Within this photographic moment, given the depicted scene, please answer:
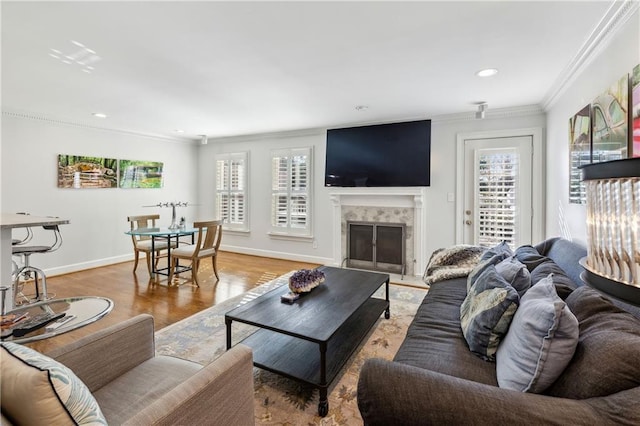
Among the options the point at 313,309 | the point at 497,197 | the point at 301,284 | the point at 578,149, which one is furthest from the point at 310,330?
the point at 497,197

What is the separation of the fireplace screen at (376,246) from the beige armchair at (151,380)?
3687 mm

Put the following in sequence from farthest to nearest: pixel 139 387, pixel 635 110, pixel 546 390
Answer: pixel 635 110 → pixel 139 387 → pixel 546 390

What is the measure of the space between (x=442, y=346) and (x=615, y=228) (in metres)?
1.11

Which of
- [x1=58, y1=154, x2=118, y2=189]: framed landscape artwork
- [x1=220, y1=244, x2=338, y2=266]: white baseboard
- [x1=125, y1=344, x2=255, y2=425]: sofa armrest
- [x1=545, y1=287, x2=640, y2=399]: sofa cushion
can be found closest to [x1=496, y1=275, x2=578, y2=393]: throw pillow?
[x1=545, y1=287, x2=640, y2=399]: sofa cushion

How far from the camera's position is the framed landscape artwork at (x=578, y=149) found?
7.83ft

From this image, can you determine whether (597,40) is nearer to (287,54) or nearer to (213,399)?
(287,54)

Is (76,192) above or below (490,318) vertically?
above

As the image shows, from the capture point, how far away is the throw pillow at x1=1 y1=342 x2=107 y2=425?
69cm

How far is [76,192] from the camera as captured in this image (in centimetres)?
473

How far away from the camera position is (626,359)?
2.91ft

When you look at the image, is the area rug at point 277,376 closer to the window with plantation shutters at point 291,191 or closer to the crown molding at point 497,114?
the window with plantation shutters at point 291,191

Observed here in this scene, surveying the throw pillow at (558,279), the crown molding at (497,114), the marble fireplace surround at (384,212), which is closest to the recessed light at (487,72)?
the crown molding at (497,114)

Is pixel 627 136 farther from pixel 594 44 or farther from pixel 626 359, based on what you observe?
pixel 626 359

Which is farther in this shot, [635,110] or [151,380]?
[635,110]
